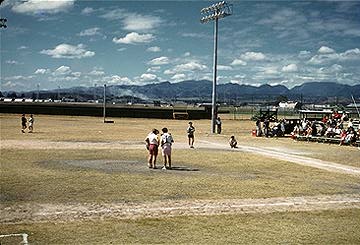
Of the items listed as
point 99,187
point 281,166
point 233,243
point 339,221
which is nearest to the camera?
point 233,243

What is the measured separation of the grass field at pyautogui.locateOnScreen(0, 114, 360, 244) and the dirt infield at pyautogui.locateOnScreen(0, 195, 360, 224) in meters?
0.03

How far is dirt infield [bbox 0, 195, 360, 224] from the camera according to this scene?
985 cm

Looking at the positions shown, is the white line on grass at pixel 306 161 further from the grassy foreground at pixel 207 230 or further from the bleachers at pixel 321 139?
the grassy foreground at pixel 207 230

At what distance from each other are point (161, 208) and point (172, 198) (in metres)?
1.14

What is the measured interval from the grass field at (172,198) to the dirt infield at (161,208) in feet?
0.08

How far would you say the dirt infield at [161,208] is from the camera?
388 inches

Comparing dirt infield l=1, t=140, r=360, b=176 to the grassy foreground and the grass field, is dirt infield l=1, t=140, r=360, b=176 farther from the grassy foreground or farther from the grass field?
the grassy foreground

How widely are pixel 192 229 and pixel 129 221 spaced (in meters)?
1.52

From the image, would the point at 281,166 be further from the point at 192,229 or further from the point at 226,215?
→ the point at 192,229

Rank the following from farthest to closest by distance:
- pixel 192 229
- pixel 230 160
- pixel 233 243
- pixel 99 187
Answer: pixel 230 160 < pixel 99 187 < pixel 192 229 < pixel 233 243

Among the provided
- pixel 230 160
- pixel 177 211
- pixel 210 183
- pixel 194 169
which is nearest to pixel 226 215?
pixel 177 211

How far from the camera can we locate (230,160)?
66.0ft

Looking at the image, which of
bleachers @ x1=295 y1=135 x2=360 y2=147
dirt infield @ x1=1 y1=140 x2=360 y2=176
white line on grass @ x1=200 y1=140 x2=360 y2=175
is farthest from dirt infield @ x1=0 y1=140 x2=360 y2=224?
bleachers @ x1=295 y1=135 x2=360 y2=147

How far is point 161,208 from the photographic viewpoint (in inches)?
428
